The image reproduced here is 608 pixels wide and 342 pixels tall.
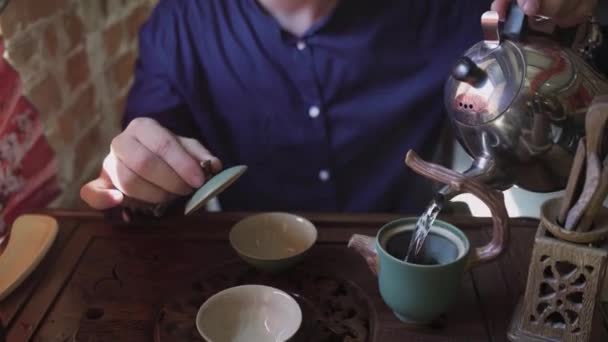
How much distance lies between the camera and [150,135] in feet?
2.85

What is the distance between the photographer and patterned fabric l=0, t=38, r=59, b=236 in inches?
43.3

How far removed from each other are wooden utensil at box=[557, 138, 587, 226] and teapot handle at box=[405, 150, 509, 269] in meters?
0.07

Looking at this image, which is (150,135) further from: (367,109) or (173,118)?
(367,109)

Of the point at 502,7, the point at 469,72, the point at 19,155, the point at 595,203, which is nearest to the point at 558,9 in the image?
the point at 502,7

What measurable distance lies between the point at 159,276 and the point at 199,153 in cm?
18

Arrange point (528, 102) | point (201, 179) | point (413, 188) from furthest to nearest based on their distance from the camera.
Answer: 1. point (413, 188)
2. point (201, 179)
3. point (528, 102)

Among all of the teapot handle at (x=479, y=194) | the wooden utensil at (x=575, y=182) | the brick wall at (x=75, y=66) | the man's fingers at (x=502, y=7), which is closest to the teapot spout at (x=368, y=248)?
the teapot handle at (x=479, y=194)

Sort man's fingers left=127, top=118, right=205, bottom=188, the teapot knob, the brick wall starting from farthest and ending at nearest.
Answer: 1. the brick wall
2. man's fingers left=127, top=118, right=205, bottom=188
3. the teapot knob

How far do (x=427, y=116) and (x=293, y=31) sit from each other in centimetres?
29

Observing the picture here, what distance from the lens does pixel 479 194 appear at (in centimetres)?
66

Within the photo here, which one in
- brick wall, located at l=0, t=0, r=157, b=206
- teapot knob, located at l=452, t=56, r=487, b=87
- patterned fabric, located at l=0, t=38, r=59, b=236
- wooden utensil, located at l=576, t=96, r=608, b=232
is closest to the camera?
wooden utensil, located at l=576, t=96, r=608, b=232

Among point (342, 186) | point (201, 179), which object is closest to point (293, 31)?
point (342, 186)

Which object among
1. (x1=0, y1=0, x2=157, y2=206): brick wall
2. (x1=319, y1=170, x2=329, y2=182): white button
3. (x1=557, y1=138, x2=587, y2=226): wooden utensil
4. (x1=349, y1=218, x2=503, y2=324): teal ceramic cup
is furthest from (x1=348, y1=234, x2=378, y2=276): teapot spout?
(x1=0, y1=0, x2=157, y2=206): brick wall

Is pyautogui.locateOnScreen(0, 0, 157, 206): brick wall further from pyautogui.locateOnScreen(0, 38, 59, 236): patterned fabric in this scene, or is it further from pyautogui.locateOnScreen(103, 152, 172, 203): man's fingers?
pyautogui.locateOnScreen(103, 152, 172, 203): man's fingers
